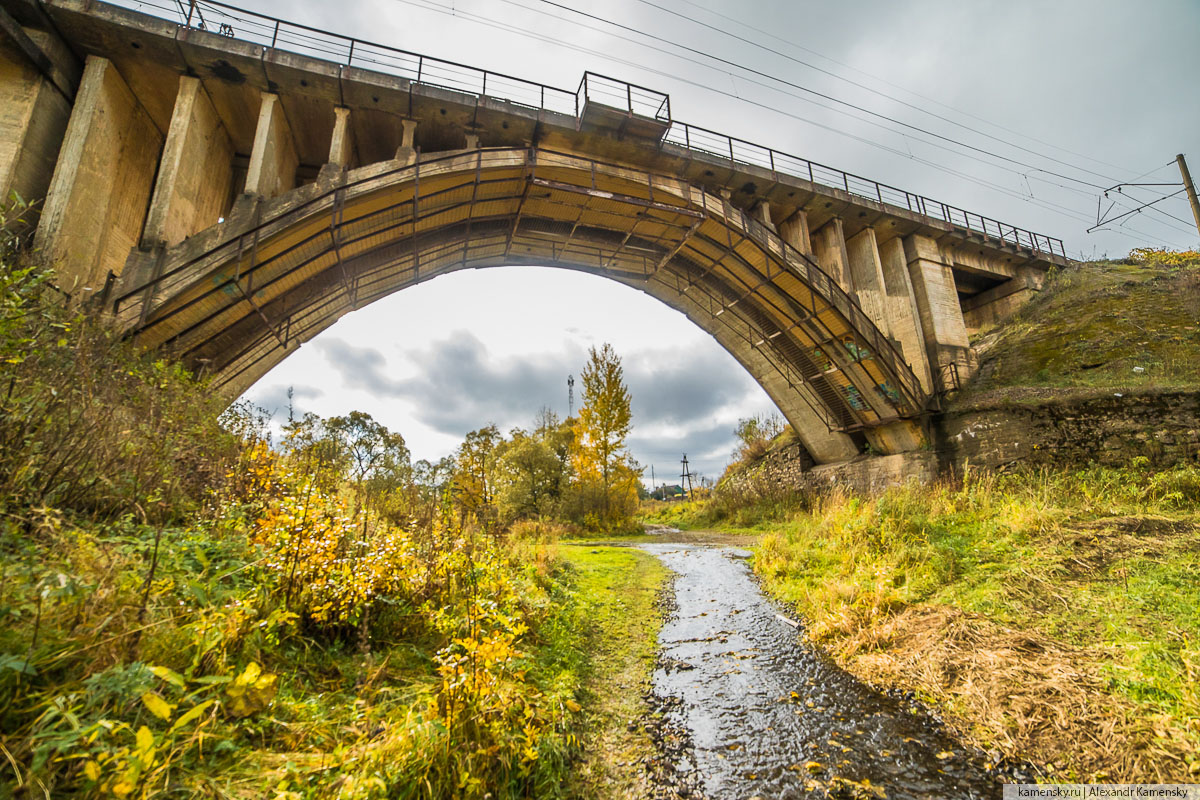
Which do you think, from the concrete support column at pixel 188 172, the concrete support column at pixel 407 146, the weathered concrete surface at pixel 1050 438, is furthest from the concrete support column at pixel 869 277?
the concrete support column at pixel 188 172

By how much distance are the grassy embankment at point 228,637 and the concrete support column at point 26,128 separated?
6707 mm

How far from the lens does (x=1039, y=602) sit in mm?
5012

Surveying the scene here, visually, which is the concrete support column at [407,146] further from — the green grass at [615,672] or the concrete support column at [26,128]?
the green grass at [615,672]

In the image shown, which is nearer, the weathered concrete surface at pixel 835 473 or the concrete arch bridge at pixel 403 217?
the concrete arch bridge at pixel 403 217

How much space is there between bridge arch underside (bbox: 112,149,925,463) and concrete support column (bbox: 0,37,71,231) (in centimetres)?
218

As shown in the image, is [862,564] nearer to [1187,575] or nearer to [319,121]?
[1187,575]

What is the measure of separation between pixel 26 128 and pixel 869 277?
2227cm

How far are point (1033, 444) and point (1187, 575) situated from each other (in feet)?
30.5

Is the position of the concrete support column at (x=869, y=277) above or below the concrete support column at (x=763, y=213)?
below

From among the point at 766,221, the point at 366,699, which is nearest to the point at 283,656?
the point at 366,699

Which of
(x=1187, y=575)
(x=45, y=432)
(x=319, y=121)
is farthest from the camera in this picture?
(x=319, y=121)

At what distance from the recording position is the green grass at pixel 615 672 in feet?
10.5

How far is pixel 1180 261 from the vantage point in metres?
20.4

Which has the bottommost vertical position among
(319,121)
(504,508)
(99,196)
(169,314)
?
(504,508)
